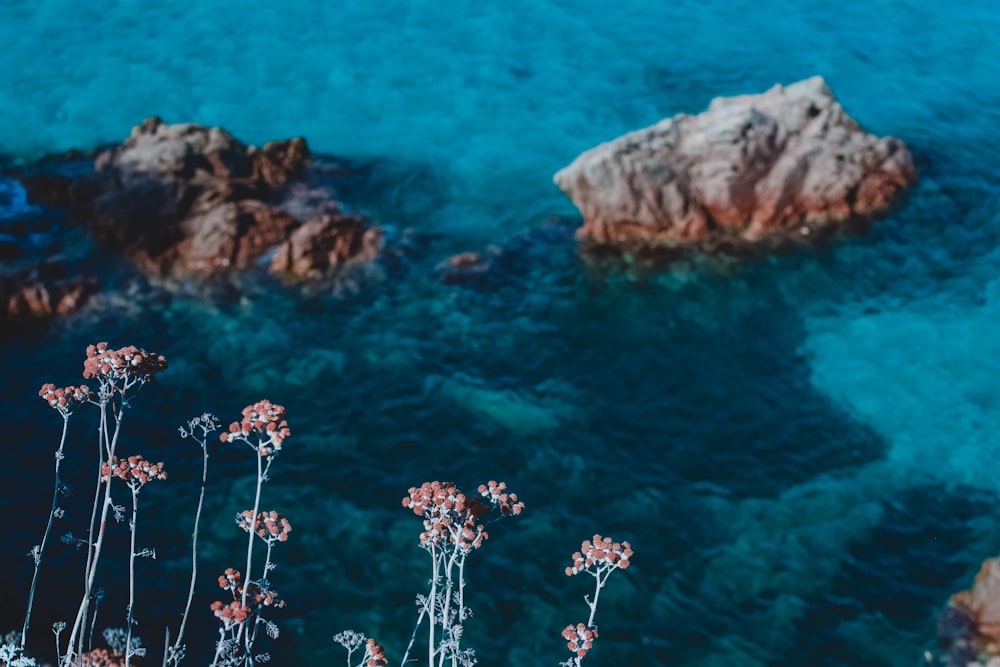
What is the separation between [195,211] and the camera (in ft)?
78.5

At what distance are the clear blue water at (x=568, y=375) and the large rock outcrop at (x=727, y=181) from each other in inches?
44.1

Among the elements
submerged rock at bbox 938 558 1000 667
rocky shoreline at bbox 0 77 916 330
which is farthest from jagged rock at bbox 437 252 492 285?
submerged rock at bbox 938 558 1000 667

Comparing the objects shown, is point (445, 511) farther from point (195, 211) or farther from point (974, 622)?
point (195, 211)

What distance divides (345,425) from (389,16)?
19.3 meters

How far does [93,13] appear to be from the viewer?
34406 millimetres

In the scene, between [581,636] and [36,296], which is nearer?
[581,636]

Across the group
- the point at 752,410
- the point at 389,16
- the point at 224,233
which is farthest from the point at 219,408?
the point at 389,16

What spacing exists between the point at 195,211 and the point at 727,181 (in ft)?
40.9

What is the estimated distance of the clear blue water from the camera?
16.7m

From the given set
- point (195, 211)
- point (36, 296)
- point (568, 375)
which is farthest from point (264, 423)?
point (195, 211)

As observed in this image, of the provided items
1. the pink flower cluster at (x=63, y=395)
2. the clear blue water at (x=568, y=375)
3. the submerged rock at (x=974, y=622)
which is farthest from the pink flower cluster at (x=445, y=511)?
the submerged rock at (x=974, y=622)

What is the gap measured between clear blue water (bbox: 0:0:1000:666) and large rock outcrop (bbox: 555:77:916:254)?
3.67ft

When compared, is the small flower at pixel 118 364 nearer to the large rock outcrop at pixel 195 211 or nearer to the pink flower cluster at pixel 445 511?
the pink flower cluster at pixel 445 511

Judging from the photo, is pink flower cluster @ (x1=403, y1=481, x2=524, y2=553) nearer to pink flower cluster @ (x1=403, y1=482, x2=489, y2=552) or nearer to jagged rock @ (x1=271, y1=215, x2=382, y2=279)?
pink flower cluster @ (x1=403, y1=482, x2=489, y2=552)
